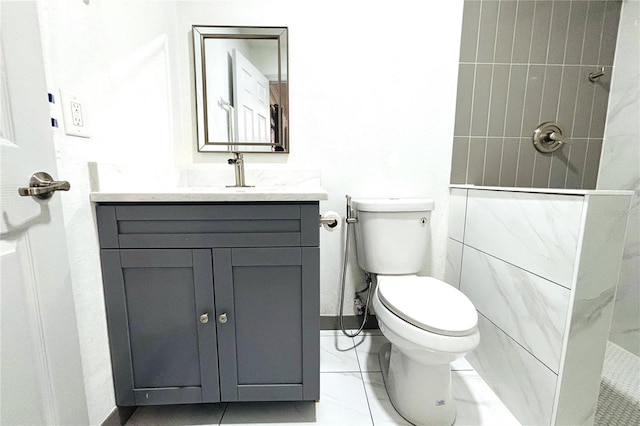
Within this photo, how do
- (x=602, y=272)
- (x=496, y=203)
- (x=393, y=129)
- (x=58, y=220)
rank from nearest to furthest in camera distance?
(x=58, y=220) → (x=602, y=272) → (x=496, y=203) → (x=393, y=129)

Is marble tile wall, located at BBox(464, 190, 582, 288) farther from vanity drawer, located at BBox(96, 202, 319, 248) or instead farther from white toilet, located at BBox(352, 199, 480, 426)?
vanity drawer, located at BBox(96, 202, 319, 248)

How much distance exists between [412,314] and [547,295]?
448 millimetres

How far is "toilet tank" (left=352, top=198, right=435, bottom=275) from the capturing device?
1260 mm

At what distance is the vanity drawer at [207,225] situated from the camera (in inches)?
33.6

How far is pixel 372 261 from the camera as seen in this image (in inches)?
51.6

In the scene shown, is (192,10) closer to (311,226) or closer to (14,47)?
(14,47)

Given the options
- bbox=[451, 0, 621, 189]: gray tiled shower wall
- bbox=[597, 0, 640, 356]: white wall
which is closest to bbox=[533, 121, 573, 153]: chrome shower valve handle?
bbox=[451, 0, 621, 189]: gray tiled shower wall

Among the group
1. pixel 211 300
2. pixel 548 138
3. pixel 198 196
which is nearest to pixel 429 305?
pixel 211 300

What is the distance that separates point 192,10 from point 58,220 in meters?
1.15

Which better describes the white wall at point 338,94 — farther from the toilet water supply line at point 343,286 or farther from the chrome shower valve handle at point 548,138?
the chrome shower valve handle at point 548,138

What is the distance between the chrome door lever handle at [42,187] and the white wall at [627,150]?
2282 mm

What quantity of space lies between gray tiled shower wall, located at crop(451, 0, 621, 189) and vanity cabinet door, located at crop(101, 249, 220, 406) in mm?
1346

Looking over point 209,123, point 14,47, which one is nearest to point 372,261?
point 209,123

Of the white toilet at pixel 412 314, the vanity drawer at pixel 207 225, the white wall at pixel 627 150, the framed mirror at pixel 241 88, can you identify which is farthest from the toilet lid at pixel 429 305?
the white wall at pixel 627 150
